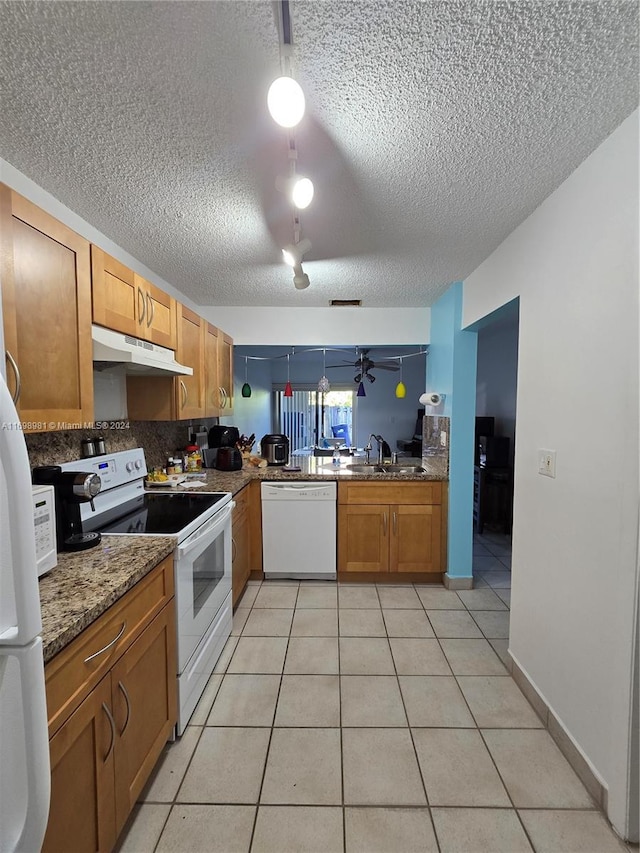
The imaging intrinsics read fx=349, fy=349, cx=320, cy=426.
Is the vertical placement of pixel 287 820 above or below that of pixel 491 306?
below

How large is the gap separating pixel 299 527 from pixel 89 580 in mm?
1876

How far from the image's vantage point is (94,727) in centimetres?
94

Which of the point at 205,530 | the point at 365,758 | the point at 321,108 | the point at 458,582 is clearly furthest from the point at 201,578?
the point at 458,582

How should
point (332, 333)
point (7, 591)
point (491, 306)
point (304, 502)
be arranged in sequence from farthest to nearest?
point (332, 333) < point (304, 502) < point (491, 306) < point (7, 591)

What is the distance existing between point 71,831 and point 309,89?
207 cm

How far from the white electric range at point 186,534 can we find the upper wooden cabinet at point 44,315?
20.4 inches

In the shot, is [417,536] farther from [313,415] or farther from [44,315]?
[313,415]

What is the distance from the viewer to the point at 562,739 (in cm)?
141

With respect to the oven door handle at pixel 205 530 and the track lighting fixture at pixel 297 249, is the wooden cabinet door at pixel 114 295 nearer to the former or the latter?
the track lighting fixture at pixel 297 249

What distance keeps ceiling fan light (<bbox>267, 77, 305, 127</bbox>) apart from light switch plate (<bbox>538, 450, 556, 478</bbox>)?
1.52m

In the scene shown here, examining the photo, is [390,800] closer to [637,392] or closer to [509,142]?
[637,392]

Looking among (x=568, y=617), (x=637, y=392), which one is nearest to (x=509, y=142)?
(x=637, y=392)

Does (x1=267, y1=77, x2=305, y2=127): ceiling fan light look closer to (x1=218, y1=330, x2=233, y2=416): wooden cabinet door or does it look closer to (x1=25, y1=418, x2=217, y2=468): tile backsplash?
(x1=25, y1=418, x2=217, y2=468): tile backsplash

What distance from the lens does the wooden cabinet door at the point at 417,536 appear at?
2805 millimetres
